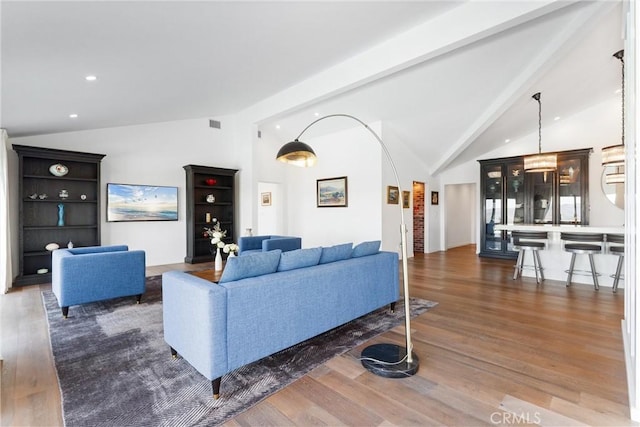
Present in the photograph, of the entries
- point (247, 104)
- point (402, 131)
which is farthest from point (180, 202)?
point (402, 131)

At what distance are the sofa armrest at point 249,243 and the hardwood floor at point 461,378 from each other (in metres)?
2.92

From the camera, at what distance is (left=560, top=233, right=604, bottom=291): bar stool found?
4641 millimetres

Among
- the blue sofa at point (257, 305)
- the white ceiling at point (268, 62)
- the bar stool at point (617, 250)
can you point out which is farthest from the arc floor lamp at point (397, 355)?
the bar stool at point (617, 250)

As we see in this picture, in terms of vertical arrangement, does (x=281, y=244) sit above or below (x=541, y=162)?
below

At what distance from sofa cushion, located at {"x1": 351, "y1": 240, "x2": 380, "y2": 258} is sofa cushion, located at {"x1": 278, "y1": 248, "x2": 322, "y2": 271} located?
552 millimetres

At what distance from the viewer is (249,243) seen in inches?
237

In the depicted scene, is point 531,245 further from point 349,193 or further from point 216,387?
point 216,387

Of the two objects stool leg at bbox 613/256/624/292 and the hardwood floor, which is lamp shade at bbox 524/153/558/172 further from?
the hardwood floor

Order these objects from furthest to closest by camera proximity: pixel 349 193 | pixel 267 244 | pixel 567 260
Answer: pixel 349 193
pixel 267 244
pixel 567 260

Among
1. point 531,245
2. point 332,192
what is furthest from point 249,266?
point 332,192

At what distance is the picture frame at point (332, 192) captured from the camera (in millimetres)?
7570

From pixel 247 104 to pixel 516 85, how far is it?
4.89 m

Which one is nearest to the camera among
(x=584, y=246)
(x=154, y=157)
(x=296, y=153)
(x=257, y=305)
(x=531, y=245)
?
(x=257, y=305)

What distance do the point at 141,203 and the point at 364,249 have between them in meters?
5.20
